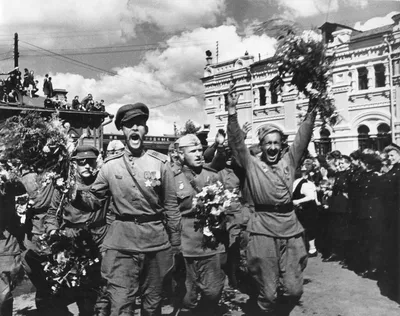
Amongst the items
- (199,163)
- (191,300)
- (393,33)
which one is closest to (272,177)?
(199,163)

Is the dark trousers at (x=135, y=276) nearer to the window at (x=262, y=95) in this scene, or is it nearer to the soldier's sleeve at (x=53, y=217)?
the soldier's sleeve at (x=53, y=217)

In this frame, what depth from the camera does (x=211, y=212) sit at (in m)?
4.12

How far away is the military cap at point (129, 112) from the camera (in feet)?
11.7

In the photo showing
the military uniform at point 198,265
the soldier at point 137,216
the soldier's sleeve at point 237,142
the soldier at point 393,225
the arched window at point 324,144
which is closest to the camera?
the soldier at point 137,216

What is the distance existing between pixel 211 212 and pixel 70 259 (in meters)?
1.50

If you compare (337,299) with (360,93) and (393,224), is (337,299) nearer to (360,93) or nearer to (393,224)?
(393,224)

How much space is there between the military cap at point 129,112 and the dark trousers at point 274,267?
5.28 feet

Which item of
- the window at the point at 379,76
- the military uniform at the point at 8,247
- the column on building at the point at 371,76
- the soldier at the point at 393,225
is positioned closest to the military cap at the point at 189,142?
the military uniform at the point at 8,247

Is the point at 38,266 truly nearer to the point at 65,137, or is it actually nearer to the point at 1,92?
the point at 65,137

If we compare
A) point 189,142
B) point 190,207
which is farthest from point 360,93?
point 190,207

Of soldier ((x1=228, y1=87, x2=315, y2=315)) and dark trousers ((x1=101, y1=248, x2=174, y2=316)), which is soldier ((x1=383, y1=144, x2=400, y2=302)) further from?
dark trousers ((x1=101, y1=248, x2=174, y2=316))

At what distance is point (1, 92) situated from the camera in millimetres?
14375

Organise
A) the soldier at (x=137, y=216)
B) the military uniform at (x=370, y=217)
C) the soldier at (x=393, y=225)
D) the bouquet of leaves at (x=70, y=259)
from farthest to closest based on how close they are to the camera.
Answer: the military uniform at (x=370, y=217) < the soldier at (x=393, y=225) < the bouquet of leaves at (x=70, y=259) < the soldier at (x=137, y=216)

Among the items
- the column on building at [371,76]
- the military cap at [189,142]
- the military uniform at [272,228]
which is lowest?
the military uniform at [272,228]
